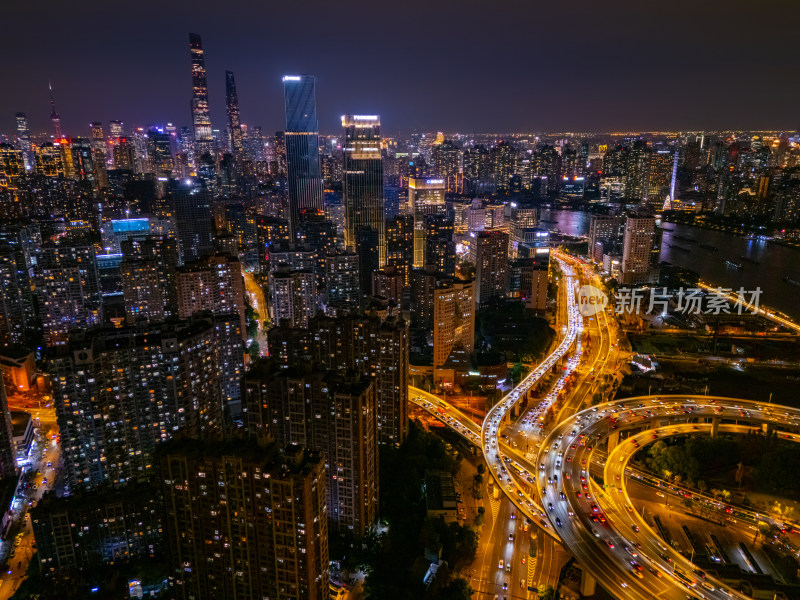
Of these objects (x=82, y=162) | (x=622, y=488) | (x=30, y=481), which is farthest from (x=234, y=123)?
(x=622, y=488)

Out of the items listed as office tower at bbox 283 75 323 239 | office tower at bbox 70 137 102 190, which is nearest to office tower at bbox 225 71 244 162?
office tower at bbox 70 137 102 190

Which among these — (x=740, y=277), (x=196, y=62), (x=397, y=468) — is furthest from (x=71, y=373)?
(x=196, y=62)

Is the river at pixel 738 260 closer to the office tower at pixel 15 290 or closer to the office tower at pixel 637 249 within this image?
the office tower at pixel 637 249

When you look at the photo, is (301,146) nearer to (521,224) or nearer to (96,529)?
(521,224)

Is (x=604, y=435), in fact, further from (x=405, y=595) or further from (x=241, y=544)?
(x=241, y=544)

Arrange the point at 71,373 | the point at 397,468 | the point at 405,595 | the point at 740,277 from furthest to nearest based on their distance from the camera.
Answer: the point at 740,277, the point at 397,468, the point at 71,373, the point at 405,595

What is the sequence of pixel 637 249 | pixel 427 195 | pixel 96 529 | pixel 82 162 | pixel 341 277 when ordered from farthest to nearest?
Answer: 1. pixel 82 162
2. pixel 427 195
3. pixel 637 249
4. pixel 341 277
5. pixel 96 529
